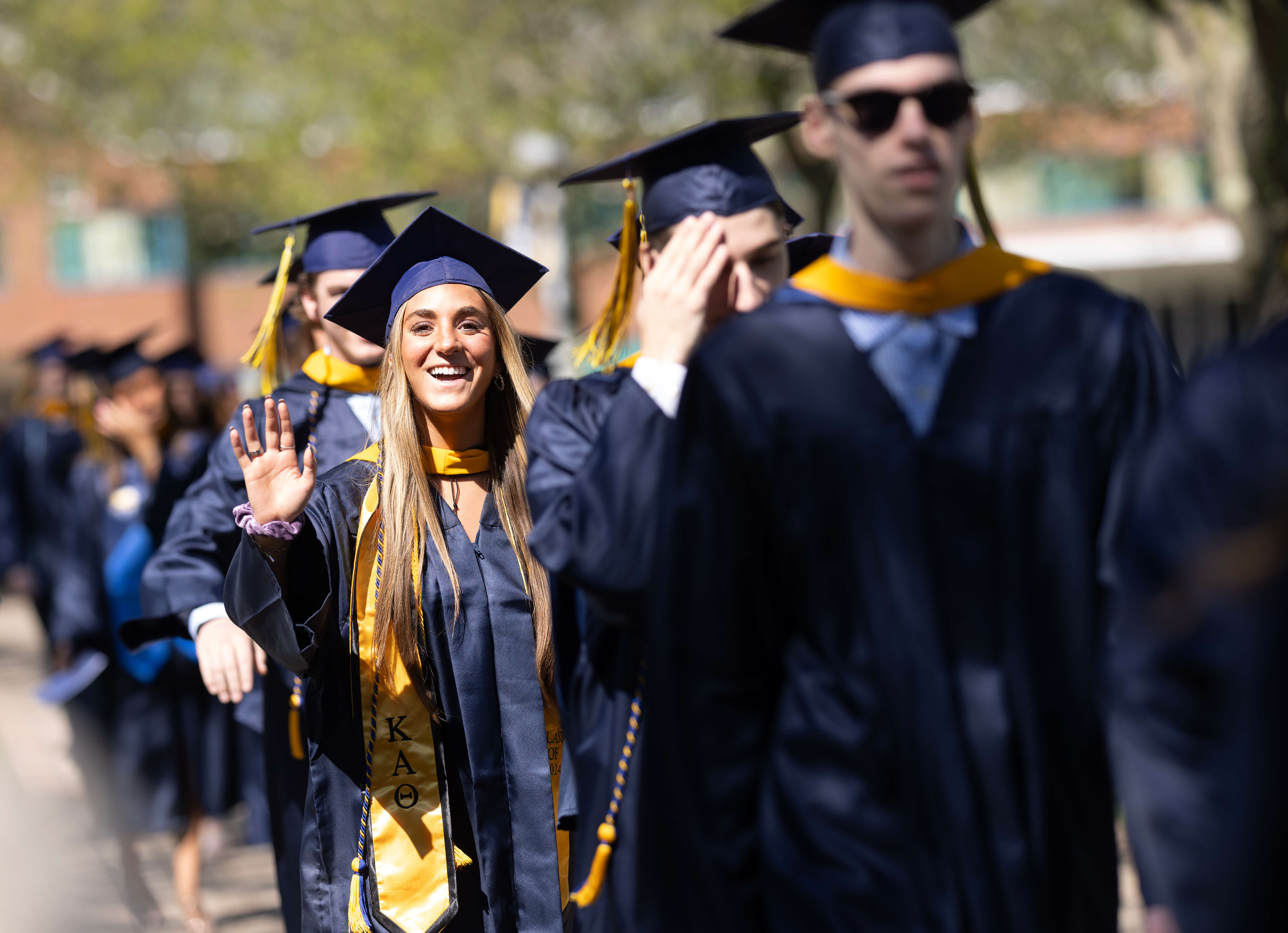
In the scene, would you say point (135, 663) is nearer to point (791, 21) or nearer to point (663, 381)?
point (663, 381)

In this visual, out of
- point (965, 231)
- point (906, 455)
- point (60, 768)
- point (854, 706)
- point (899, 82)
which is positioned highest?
point (899, 82)

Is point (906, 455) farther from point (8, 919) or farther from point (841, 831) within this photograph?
point (8, 919)

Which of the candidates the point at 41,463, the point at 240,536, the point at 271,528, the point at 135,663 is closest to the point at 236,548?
the point at 240,536

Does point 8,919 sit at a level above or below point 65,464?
below

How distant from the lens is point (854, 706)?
2084 mm

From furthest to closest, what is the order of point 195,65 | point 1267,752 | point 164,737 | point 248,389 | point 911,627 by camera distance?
point 248,389 → point 195,65 → point 164,737 → point 911,627 → point 1267,752

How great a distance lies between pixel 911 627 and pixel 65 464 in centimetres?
847

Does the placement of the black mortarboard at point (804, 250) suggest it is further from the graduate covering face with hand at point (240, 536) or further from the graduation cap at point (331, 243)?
the graduation cap at point (331, 243)

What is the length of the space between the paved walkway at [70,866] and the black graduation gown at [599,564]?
3157mm

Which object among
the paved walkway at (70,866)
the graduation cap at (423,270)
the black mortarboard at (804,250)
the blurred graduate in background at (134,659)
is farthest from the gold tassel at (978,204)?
the blurred graduate in background at (134,659)

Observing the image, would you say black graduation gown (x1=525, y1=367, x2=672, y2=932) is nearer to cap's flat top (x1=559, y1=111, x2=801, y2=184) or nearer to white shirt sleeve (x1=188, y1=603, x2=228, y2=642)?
cap's flat top (x1=559, y1=111, x2=801, y2=184)

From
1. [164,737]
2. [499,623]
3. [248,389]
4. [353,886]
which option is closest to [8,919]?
[164,737]

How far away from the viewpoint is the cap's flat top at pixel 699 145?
9.75 ft

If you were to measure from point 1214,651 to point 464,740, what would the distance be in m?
1.92
